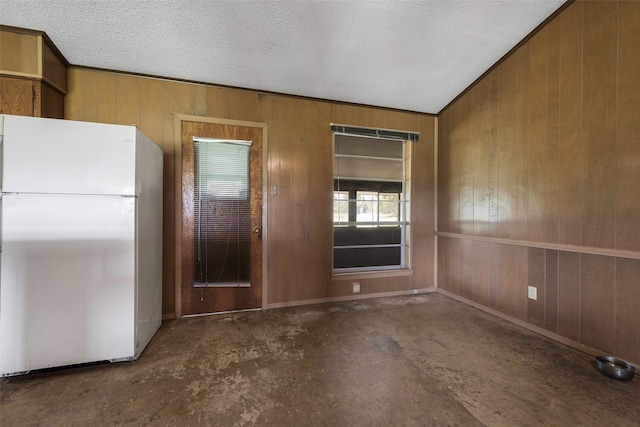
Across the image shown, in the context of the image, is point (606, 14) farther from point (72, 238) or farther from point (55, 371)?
point (55, 371)

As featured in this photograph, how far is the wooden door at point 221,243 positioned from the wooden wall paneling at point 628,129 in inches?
120

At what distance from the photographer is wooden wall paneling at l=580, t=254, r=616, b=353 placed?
186 cm

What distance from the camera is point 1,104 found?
1921 mm

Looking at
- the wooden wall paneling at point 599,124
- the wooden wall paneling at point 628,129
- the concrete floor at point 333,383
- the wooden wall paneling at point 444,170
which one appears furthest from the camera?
the wooden wall paneling at point 444,170

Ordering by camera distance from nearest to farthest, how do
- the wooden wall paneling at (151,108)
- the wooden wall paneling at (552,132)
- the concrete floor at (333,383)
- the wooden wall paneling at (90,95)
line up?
the concrete floor at (333,383), the wooden wall paneling at (552,132), the wooden wall paneling at (90,95), the wooden wall paneling at (151,108)

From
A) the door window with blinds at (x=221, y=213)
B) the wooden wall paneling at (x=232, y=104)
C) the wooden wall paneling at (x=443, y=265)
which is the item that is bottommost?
the wooden wall paneling at (x=443, y=265)

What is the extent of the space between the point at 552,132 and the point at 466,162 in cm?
91

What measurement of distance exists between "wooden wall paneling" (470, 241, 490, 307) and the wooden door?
2.54m

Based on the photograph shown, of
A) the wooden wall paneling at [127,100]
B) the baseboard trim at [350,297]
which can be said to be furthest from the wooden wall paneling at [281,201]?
the wooden wall paneling at [127,100]

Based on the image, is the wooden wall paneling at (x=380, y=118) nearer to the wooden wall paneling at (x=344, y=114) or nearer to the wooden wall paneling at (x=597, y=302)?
the wooden wall paneling at (x=344, y=114)

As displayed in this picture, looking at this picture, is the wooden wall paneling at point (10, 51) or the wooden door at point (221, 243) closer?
the wooden wall paneling at point (10, 51)

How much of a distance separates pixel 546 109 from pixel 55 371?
4.45 metres

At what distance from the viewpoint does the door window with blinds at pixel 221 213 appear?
2.66m

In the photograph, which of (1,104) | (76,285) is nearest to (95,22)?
(1,104)
